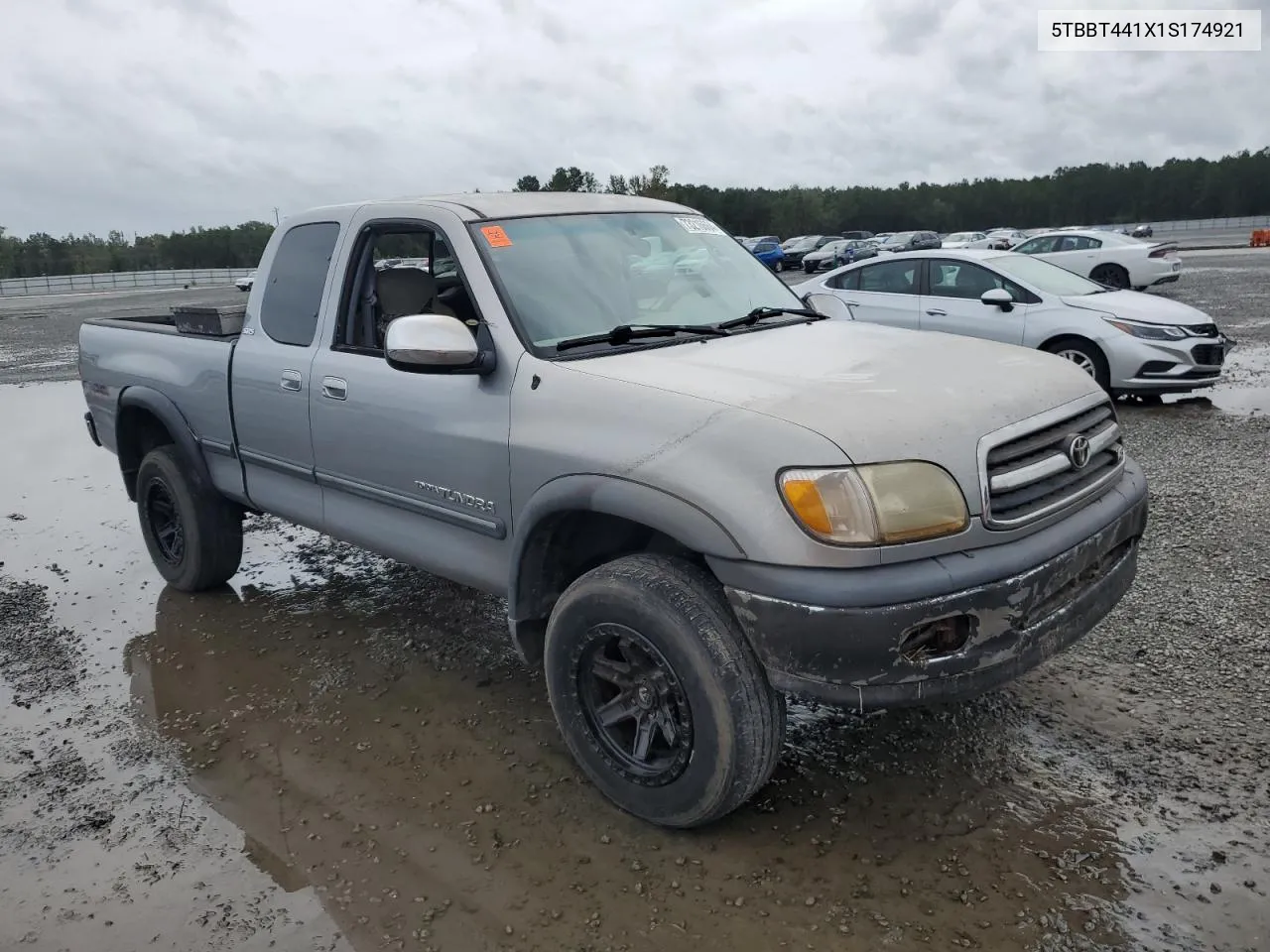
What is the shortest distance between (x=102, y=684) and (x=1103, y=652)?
431 cm

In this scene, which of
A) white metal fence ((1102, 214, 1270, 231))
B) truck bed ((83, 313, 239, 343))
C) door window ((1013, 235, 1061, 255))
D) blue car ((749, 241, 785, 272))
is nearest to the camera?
truck bed ((83, 313, 239, 343))

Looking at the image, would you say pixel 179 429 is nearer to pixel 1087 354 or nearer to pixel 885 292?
pixel 885 292

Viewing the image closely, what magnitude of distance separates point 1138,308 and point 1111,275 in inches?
493

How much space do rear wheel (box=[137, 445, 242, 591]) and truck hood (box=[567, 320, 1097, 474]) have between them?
2.84m

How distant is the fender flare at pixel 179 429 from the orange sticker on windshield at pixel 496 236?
2230mm

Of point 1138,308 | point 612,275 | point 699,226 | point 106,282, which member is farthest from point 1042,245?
point 106,282

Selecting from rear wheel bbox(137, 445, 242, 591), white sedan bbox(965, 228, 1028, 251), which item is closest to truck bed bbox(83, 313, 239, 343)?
rear wheel bbox(137, 445, 242, 591)

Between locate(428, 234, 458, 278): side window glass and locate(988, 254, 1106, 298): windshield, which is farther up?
locate(428, 234, 458, 278): side window glass

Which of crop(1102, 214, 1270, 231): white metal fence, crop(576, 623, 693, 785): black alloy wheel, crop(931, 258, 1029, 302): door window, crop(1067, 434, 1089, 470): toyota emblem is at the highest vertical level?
crop(1102, 214, 1270, 231): white metal fence

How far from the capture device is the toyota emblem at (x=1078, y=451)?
294cm

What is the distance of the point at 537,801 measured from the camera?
10.6 feet

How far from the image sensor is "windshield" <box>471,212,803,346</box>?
3467mm

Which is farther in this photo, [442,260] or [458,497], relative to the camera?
[442,260]

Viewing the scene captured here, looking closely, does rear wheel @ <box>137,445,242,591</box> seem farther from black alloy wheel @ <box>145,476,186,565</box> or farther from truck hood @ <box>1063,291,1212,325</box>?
truck hood @ <box>1063,291,1212,325</box>
